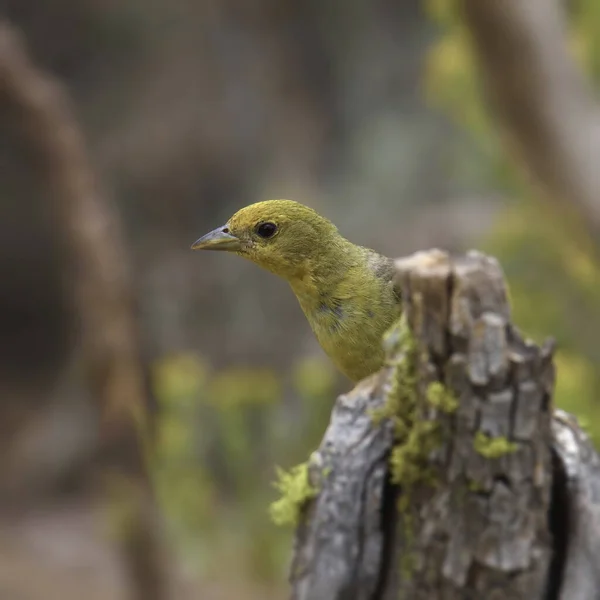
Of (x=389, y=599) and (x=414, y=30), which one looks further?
(x=414, y=30)

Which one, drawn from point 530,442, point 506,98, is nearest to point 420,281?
point 530,442

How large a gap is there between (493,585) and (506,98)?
290 centimetres

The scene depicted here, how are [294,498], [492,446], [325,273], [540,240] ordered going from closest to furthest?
[492,446] → [294,498] → [325,273] → [540,240]

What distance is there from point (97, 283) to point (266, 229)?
1.75m

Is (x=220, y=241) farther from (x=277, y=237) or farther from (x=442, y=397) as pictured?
(x=442, y=397)

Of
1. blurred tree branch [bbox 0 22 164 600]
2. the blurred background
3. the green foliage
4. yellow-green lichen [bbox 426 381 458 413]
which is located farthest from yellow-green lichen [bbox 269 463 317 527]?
the blurred background

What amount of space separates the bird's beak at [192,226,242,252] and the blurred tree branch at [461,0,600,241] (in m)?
2.18

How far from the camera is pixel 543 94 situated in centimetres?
366

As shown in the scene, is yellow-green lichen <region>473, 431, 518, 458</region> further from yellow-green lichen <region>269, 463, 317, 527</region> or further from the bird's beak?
the bird's beak

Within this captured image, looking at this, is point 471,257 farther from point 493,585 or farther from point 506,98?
point 506,98

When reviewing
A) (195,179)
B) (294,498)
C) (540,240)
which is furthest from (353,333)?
(195,179)

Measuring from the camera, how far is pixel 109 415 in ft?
10.9

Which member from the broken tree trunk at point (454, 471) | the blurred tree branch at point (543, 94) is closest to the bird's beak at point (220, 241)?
the broken tree trunk at point (454, 471)

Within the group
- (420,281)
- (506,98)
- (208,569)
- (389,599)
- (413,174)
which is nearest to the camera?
(420,281)
